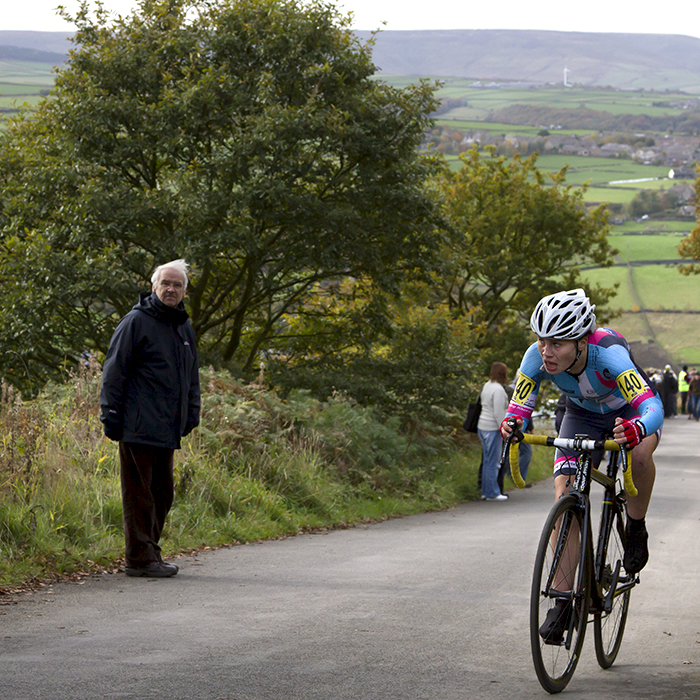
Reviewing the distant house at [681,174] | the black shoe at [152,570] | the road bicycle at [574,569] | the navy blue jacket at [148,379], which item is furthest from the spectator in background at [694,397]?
the distant house at [681,174]

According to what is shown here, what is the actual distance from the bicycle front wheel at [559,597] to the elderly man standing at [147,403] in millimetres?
3447

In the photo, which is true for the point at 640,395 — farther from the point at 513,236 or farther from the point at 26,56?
the point at 26,56

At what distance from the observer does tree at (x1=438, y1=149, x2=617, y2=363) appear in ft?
100.0

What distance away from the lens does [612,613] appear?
554 cm

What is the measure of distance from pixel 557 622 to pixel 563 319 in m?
1.44

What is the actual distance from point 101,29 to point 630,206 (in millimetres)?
103853

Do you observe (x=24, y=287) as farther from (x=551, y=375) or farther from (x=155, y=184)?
(x=551, y=375)

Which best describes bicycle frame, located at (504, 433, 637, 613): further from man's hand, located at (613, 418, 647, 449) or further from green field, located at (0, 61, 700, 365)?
green field, located at (0, 61, 700, 365)

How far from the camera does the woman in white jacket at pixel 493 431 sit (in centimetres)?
1540

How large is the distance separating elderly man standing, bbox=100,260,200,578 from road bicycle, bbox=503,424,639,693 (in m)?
3.12

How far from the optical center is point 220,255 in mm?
18812

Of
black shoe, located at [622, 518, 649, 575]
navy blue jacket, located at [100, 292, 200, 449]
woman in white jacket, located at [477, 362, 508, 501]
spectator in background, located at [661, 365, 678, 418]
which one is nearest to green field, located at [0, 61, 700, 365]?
spectator in background, located at [661, 365, 678, 418]

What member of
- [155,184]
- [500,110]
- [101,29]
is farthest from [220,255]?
[500,110]

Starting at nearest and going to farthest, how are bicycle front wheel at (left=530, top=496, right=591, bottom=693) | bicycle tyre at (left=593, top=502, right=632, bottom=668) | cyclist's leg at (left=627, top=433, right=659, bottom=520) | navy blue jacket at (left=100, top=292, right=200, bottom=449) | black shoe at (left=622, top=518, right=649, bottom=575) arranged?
bicycle front wheel at (left=530, top=496, right=591, bottom=693) → bicycle tyre at (left=593, top=502, right=632, bottom=668) → cyclist's leg at (left=627, top=433, right=659, bottom=520) → black shoe at (left=622, top=518, right=649, bottom=575) → navy blue jacket at (left=100, top=292, right=200, bottom=449)
